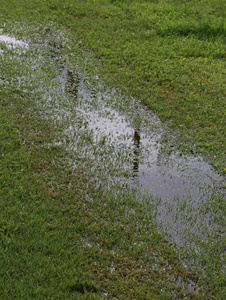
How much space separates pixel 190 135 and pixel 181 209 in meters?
2.82

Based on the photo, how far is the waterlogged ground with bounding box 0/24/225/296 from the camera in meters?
5.88

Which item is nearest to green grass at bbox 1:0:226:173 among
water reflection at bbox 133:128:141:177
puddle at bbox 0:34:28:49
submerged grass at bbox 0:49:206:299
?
water reflection at bbox 133:128:141:177

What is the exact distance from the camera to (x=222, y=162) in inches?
304

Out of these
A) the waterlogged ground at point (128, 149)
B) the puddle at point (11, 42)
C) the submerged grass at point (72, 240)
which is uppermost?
the puddle at point (11, 42)

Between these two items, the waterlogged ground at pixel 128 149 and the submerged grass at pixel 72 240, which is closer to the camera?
the submerged grass at pixel 72 240

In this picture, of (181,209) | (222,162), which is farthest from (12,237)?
(222,162)

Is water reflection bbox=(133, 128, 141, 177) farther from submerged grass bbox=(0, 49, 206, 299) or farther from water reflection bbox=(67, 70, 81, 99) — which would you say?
water reflection bbox=(67, 70, 81, 99)

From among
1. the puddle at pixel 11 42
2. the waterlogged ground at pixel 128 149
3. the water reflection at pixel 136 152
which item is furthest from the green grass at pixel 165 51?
the puddle at pixel 11 42

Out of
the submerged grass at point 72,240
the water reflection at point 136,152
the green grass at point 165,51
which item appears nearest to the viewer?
the submerged grass at point 72,240

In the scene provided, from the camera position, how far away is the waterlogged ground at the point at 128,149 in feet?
19.3

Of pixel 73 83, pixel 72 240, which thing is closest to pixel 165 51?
pixel 73 83

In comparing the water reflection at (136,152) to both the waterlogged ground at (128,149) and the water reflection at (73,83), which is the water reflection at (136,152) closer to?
the waterlogged ground at (128,149)

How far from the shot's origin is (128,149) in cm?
786

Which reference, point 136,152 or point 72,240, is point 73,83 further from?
point 72,240
